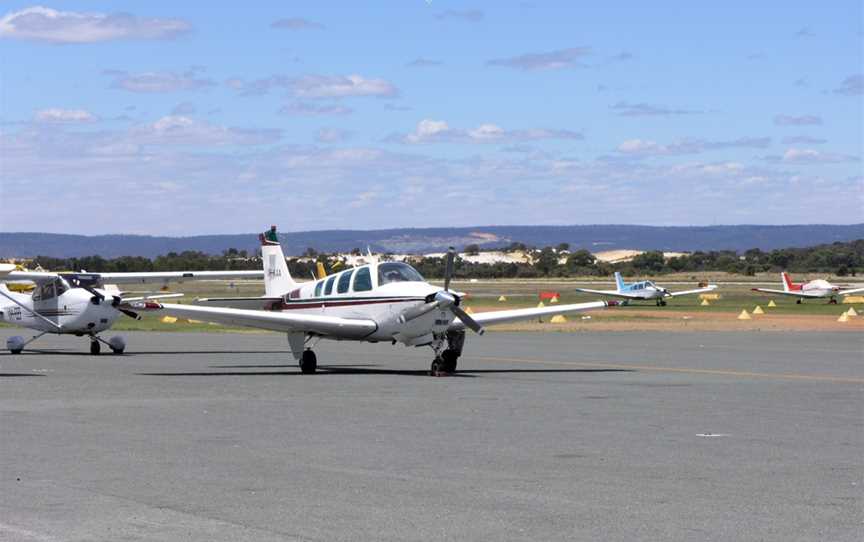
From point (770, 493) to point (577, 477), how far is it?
5.61 ft

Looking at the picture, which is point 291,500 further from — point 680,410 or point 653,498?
point 680,410

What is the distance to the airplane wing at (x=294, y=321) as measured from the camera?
26.7m

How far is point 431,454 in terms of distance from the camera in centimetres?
1377

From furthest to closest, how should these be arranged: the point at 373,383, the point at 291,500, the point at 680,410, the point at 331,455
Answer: the point at 373,383 < the point at 680,410 < the point at 331,455 < the point at 291,500

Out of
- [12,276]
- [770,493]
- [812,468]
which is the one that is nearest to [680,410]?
[812,468]

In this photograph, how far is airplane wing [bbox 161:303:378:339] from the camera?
87.6 ft

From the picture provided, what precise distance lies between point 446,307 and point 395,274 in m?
1.93

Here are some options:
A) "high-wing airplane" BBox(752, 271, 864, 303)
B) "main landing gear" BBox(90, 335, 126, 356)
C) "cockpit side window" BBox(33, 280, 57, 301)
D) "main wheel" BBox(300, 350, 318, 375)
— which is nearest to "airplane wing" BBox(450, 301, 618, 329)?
"main wheel" BBox(300, 350, 318, 375)

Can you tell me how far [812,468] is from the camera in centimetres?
1280

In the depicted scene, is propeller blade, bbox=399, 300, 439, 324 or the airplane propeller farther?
propeller blade, bbox=399, 300, 439, 324

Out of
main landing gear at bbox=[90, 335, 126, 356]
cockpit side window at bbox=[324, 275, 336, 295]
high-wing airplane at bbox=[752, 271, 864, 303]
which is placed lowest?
high-wing airplane at bbox=[752, 271, 864, 303]

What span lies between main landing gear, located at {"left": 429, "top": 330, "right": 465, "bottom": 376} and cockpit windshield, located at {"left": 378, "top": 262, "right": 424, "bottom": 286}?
4.36 feet

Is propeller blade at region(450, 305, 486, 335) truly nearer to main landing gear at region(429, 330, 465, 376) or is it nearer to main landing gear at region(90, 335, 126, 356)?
main landing gear at region(429, 330, 465, 376)

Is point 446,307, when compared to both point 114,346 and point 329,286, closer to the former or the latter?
point 329,286
